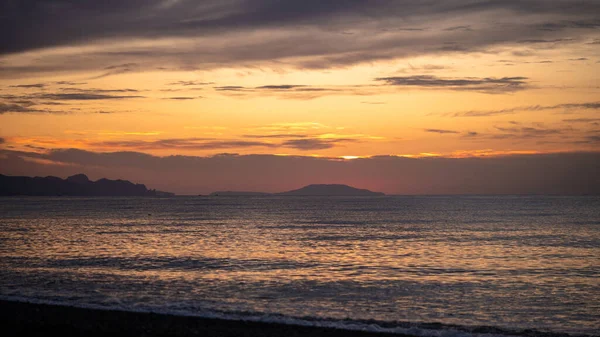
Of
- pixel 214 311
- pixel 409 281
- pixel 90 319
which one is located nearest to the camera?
pixel 90 319

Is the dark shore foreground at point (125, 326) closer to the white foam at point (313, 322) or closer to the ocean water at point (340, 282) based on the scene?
the white foam at point (313, 322)

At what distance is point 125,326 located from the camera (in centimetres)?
2134

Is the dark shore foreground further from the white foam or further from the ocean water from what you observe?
the ocean water

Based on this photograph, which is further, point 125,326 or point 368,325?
point 368,325

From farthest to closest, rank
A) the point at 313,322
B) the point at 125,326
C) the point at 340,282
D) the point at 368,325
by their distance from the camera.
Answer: the point at 340,282
the point at 313,322
the point at 368,325
the point at 125,326

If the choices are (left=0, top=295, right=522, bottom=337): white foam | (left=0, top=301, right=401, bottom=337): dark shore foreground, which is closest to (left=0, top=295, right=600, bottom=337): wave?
(left=0, top=295, right=522, bottom=337): white foam

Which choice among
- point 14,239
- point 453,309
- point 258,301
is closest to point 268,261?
point 258,301

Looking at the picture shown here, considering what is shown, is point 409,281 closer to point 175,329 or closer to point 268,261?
point 268,261

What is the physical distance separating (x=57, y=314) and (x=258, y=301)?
29.2 feet

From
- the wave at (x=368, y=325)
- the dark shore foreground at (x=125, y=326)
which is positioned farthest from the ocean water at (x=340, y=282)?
the dark shore foreground at (x=125, y=326)

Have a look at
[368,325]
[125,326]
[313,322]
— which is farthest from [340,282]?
[125,326]

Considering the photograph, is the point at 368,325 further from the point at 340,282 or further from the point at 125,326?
the point at 340,282

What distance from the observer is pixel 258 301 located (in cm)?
2758

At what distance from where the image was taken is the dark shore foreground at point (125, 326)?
797 inches
